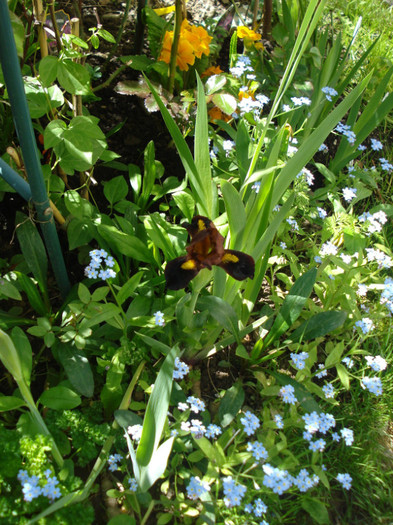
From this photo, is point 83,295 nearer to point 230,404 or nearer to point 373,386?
point 230,404

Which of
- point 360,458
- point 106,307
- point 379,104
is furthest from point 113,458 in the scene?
point 379,104

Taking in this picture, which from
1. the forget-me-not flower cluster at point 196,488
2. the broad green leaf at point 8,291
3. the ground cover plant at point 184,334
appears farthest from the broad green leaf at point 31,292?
the forget-me-not flower cluster at point 196,488

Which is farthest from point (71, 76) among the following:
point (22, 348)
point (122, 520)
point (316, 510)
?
point (316, 510)

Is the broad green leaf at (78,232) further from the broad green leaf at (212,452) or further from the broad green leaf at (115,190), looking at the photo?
the broad green leaf at (212,452)

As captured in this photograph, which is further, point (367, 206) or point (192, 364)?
point (367, 206)

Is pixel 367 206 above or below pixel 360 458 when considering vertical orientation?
above

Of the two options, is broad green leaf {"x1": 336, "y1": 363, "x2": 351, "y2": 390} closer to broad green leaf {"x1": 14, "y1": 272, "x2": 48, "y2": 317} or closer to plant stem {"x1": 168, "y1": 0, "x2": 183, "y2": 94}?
broad green leaf {"x1": 14, "y1": 272, "x2": 48, "y2": 317}

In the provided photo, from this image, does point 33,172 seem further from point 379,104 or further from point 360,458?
point 379,104
